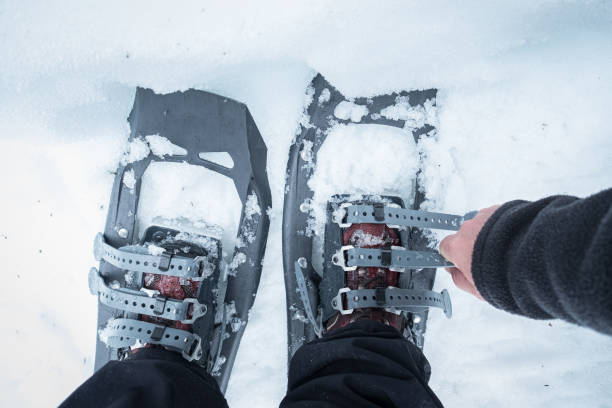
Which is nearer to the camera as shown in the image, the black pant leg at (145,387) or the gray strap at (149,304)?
the black pant leg at (145,387)

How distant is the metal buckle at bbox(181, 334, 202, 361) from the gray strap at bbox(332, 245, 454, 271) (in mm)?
351

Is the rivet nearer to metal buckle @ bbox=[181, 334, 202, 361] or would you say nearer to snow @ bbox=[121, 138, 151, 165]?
metal buckle @ bbox=[181, 334, 202, 361]

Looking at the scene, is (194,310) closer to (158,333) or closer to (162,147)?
(158,333)

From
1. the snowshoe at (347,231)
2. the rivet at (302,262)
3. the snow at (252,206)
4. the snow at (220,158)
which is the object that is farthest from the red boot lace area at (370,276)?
the snow at (220,158)

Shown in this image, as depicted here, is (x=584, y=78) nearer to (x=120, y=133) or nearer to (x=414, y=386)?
(x=414, y=386)

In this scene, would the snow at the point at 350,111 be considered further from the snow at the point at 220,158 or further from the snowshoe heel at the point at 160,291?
the snowshoe heel at the point at 160,291

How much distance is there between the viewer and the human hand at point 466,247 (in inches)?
→ 25.2

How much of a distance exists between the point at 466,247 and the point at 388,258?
28 cm

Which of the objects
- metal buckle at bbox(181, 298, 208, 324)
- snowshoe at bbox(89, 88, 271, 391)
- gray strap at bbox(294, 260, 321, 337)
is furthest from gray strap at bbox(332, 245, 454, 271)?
metal buckle at bbox(181, 298, 208, 324)

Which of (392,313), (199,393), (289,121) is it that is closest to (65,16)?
(289,121)

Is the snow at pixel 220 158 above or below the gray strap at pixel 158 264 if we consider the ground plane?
above

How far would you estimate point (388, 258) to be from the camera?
92 cm

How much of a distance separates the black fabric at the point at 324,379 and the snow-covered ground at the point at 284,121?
11.9 inches

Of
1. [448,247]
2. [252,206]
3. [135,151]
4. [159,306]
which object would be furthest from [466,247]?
[135,151]
